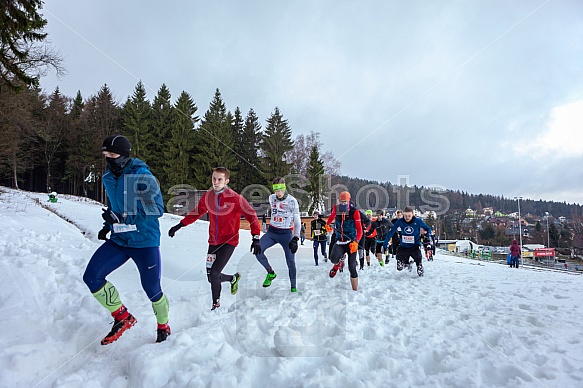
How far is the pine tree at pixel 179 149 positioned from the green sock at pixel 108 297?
3285cm

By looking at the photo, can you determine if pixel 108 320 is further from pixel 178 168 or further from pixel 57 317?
pixel 178 168

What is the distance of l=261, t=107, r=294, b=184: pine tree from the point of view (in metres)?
36.8

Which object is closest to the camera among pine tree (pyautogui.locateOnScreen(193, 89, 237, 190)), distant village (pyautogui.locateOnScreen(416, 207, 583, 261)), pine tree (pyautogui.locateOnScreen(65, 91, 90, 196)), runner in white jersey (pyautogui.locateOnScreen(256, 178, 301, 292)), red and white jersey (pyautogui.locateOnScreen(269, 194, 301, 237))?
runner in white jersey (pyautogui.locateOnScreen(256, 178, 301, 292))

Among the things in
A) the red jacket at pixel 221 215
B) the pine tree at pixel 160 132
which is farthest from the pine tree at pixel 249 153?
the red jacket at pixel 221 215

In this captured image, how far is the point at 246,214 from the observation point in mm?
4551

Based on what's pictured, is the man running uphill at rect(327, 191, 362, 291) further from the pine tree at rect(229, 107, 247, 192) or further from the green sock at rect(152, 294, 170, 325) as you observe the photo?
the pine tree at rect(229, 107, 247, 192)

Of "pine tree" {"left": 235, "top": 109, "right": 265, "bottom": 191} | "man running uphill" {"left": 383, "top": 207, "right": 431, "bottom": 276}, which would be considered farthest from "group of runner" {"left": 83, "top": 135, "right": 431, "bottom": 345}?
"pine tree" {"left": 235, "top": 109, "right": 265, "bottom": 191}

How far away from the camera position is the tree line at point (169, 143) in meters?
34.9

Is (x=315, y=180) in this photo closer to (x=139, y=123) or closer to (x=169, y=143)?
(x=169, y=143)

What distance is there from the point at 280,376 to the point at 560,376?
227 cm

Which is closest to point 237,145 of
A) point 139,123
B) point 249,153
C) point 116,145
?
point 249,153

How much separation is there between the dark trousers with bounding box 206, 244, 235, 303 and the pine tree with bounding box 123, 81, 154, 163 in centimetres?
3340

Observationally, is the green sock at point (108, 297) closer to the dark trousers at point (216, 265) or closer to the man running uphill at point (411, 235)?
the dark trousers at point (216, 265)

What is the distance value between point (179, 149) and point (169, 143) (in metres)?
1.28
